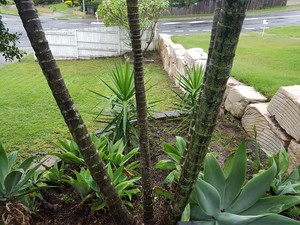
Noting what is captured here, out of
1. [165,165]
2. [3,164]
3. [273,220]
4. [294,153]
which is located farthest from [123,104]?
[273,220]

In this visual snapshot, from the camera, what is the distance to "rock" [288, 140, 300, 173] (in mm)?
2305

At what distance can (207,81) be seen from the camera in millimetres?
1017

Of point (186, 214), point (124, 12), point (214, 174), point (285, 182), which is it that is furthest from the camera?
point (124, 12)

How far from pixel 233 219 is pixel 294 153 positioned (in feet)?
4.45

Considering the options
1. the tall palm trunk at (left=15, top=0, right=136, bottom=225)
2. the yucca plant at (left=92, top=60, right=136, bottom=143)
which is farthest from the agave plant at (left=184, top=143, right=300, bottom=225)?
the yucca plant at (left=92, top=60, right=136, bottom=143)

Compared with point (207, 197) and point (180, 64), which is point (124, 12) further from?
point (207, 197)

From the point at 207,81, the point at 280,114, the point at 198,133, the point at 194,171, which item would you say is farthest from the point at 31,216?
the point at 280,114

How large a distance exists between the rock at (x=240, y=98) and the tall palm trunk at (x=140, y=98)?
197cm

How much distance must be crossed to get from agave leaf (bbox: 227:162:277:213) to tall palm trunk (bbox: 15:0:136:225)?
2.26ft

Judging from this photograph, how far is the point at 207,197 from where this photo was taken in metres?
1.48

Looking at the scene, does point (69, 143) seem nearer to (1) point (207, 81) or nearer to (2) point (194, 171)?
(2) point (194, 171)

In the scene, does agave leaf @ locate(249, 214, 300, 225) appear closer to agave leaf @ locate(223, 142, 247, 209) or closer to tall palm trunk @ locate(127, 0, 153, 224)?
agave leaf @ locate(223, 142, 247, 209)

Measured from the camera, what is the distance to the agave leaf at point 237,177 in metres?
1.54

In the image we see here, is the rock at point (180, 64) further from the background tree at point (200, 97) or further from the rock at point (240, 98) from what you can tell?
the background tree at point (200, 97)
